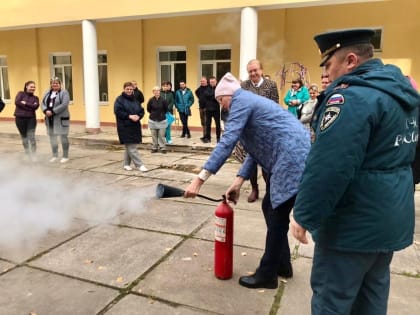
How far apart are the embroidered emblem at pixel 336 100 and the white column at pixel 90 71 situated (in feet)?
40.3

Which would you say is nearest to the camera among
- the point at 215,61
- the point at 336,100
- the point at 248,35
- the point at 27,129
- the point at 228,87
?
the point at 336,100

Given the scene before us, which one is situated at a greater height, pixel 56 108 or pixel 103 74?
pixel 103 74

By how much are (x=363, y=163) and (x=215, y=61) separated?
1231cm

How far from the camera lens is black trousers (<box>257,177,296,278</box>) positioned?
2955 millimetres

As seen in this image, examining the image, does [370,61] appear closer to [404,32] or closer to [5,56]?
[404,32]

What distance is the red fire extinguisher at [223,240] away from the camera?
10.5 ft

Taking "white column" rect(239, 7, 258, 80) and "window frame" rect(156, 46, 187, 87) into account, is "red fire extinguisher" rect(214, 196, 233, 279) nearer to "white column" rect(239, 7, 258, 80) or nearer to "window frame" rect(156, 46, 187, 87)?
"white column" rect(239, 7, 258, 80)

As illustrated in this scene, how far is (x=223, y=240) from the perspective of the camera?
Answer: 3252 mm

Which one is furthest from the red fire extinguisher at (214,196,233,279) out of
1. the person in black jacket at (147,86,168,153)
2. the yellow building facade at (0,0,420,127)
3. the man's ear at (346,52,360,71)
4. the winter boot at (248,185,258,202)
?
the yellow building facade at (0,0,420,127)

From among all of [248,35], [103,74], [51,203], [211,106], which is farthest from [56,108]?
[103,74]

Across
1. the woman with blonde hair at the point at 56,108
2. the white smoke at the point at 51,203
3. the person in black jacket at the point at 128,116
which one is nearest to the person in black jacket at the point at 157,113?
the person in black jacket at the point at 128,116

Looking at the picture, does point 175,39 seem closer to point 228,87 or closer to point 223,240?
point 228,87

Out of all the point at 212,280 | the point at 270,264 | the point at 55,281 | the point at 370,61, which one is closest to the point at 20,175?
the point at 55,281

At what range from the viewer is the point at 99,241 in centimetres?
414
